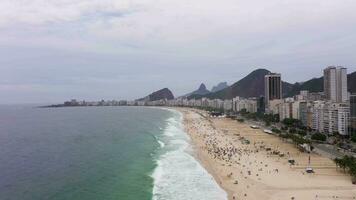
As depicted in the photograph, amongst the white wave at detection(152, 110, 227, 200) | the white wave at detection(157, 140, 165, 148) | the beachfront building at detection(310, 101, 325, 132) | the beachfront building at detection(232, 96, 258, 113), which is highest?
the beachfront building at detection(232, 96, 258, 113)

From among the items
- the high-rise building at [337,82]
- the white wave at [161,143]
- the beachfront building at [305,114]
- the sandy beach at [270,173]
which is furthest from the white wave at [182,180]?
the high-rise building at [337,82]

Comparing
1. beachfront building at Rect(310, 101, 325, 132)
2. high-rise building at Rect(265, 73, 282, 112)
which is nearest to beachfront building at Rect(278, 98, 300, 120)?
beachfront building at Rect(310, 101, 325, 132)

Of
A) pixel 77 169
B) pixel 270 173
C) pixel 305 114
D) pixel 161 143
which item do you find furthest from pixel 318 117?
pixel 77 169

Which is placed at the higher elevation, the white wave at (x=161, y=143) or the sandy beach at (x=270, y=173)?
the white wave at (x=161, y=143)

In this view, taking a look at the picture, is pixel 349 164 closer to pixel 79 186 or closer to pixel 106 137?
pixel 79 186

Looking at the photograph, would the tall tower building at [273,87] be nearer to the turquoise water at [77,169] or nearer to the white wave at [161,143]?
the white wave at [161,143]

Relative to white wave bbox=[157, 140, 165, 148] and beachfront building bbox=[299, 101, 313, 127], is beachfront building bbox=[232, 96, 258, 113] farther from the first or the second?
white wave bbox=[157, 140, 165, 148]
